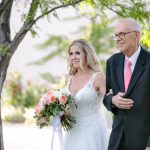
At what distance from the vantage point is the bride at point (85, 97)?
623 centimetres

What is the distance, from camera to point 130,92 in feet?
16.2

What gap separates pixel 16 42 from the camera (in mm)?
6812

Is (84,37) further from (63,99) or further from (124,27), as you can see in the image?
(124,27)

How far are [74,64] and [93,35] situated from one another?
16873mm

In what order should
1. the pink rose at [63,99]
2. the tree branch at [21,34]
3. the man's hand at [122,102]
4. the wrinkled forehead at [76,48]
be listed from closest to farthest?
the man's hand at [122,102]
the pink rose at [63,99]
the wrinkled forehead at [76,48]
the tree branch at [21,34]

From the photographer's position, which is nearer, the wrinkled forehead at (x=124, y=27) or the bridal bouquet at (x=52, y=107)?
the wrinkled forehead at (x=124, y=27)

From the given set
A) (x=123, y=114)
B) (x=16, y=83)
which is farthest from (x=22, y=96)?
(x=123, y=114)

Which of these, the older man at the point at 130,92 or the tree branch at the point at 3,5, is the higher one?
the tree branch at the point at 3,5

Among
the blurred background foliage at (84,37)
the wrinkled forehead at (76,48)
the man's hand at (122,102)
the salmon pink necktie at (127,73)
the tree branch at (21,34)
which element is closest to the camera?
the man's hand at (122,102)

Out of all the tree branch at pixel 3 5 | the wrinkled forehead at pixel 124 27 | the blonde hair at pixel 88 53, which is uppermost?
the tree branch at pixel 3 5

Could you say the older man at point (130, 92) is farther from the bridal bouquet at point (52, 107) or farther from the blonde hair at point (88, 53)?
the blonde hair at point (88, 53)

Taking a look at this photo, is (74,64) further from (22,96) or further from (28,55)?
(28,55)

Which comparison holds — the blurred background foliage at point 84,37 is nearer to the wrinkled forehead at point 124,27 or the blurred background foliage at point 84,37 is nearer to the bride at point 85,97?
the bride at point 85,97

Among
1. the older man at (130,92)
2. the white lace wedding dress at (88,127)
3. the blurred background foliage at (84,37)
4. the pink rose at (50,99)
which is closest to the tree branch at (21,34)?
the blurred background foliage at (84,37)
